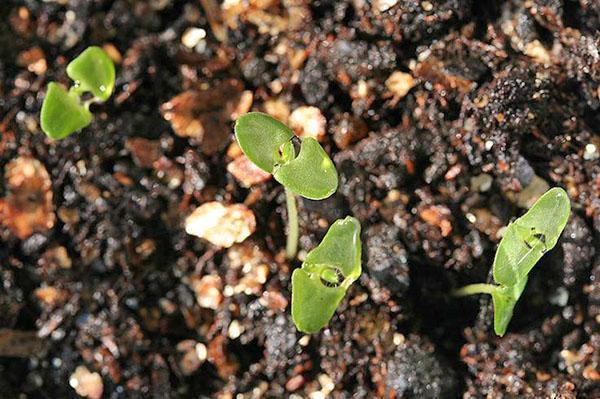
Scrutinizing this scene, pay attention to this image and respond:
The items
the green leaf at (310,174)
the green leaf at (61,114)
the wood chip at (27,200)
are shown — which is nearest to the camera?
the green leaf at (310,174)

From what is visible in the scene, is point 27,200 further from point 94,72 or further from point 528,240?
point 528,240

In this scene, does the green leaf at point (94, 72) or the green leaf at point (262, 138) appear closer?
the green leaf at point (262, 138)

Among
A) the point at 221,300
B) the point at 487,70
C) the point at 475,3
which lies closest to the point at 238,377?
the point at 221,300

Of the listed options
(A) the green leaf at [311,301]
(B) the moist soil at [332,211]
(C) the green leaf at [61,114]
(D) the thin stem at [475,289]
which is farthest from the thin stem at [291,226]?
(C) the green leaf at [61,114]

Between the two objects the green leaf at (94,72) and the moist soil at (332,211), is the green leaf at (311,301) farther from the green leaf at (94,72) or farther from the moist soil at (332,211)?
the green leaf at (94,72)

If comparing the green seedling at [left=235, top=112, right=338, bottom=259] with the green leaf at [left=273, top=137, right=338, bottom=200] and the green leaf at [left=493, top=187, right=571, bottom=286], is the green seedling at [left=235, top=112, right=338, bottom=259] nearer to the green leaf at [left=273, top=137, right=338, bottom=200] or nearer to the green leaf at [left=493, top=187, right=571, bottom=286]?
the green leaf at [left=273, top=137, right=338, bottom=200]

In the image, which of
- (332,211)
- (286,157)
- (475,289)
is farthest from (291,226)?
(475,289)

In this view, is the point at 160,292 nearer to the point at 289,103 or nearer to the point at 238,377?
the point at 238,377
